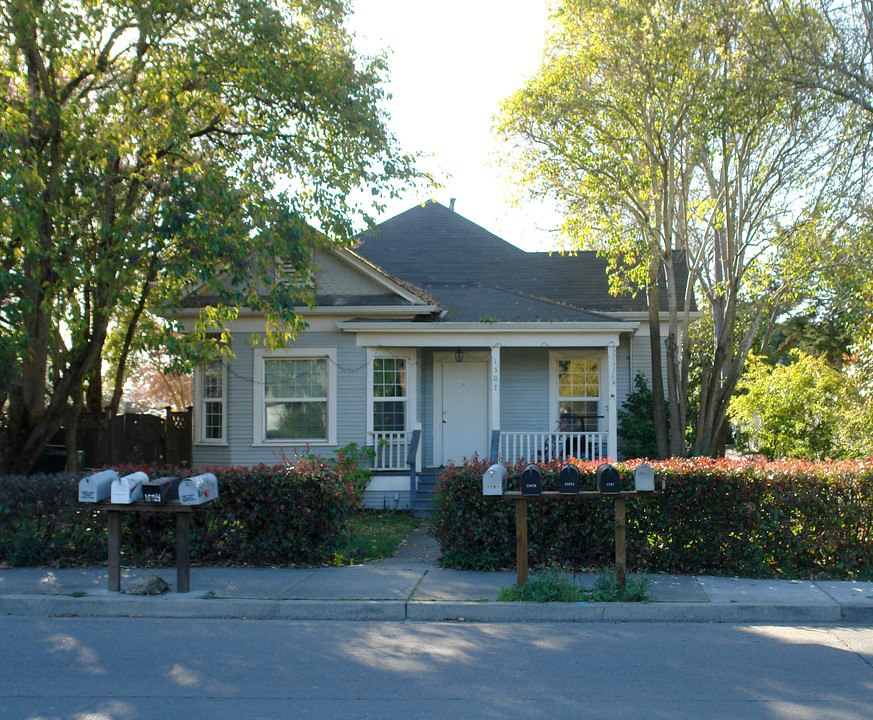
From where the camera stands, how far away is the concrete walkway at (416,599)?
7.28 metres

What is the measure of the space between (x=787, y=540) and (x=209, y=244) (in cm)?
772

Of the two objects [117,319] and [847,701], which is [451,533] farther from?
[117,319]

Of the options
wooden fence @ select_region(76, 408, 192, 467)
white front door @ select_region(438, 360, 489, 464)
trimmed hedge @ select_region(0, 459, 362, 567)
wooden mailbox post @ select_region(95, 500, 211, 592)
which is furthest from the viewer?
white front door @ select_region(438, 360, 489, 464)

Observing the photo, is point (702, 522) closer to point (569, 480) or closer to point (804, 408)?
point (569, 480)

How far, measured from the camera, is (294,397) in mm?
14547

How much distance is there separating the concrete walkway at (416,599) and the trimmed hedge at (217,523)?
498 mm

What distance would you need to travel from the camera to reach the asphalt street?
5031mm

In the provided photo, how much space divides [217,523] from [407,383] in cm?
630

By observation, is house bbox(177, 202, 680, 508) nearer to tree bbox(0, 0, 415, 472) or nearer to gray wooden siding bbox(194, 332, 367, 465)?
gray wooden siding bbox(194, 332, 367, 465)

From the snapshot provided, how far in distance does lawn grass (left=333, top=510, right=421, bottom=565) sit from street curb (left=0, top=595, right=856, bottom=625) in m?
1.87

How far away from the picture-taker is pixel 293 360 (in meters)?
14.7

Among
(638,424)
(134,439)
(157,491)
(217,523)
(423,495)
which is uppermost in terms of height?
(638,424)

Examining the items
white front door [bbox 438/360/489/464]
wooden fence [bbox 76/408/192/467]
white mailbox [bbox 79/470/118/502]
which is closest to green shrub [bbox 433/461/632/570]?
white mailbox [bbox 79/470/118/502]

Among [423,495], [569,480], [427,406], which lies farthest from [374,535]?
[427,406]
